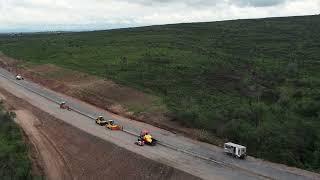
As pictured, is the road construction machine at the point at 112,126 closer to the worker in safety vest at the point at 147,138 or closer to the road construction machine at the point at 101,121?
the road construction machine at the point at 101,121

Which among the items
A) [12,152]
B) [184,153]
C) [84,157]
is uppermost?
[184,153]

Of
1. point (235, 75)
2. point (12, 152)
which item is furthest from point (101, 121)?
point (235, 75)

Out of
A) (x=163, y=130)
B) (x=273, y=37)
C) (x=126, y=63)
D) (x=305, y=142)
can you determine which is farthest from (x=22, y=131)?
(x=273, y=37)

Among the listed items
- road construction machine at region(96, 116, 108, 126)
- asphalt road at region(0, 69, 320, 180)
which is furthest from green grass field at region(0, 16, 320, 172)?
road construction machine at region(96, 116, 108, 126)

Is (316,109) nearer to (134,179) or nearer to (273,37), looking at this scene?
(134,179)

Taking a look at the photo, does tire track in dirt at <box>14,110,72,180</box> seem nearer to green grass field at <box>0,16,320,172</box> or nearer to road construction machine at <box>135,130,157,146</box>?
road construction machine at <box>135,130,157,146</box>

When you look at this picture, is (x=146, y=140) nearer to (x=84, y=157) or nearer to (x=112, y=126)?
(x=84, y=157)
